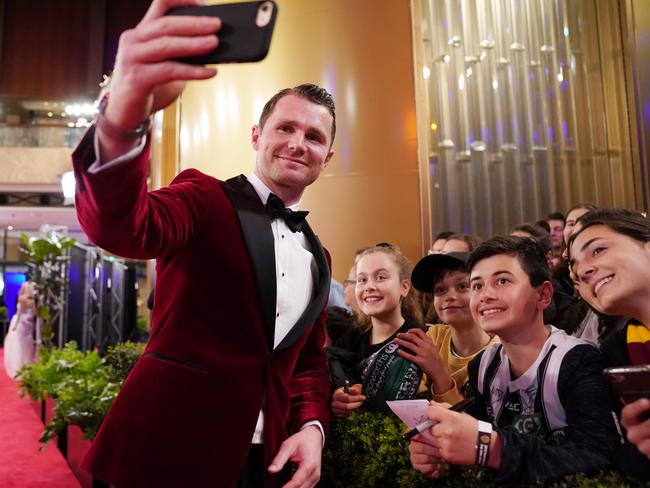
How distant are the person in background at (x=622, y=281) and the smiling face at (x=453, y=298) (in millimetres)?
752

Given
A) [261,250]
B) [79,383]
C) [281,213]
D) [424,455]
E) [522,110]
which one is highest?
[522,110]

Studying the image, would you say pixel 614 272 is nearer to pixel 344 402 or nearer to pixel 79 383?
pixel 344 402

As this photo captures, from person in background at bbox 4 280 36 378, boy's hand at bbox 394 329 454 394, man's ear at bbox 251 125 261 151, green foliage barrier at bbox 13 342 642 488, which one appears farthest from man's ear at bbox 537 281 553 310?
person in background at bbox 4 280 36 378

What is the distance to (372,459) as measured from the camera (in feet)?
6.02

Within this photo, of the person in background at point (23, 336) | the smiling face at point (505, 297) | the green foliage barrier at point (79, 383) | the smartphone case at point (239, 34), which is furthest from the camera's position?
the person in background at point (23, 336)

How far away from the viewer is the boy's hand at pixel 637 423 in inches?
38.6

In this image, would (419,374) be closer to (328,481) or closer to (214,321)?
(328,481)

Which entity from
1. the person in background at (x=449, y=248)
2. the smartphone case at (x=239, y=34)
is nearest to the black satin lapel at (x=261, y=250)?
the smartphone case at (x=239, y=34)

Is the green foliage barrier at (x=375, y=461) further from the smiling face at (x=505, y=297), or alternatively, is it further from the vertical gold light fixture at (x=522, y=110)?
the vertical gold light fixture at (x=522, y=110)

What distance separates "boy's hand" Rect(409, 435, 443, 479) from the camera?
1.37m

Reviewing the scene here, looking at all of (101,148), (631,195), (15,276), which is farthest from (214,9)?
(15,276)

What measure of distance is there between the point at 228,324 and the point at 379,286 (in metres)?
1.12

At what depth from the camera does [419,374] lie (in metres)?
1.90

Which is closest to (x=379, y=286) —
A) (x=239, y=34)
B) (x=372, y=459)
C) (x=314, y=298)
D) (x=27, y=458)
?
(x=372, y=459)
